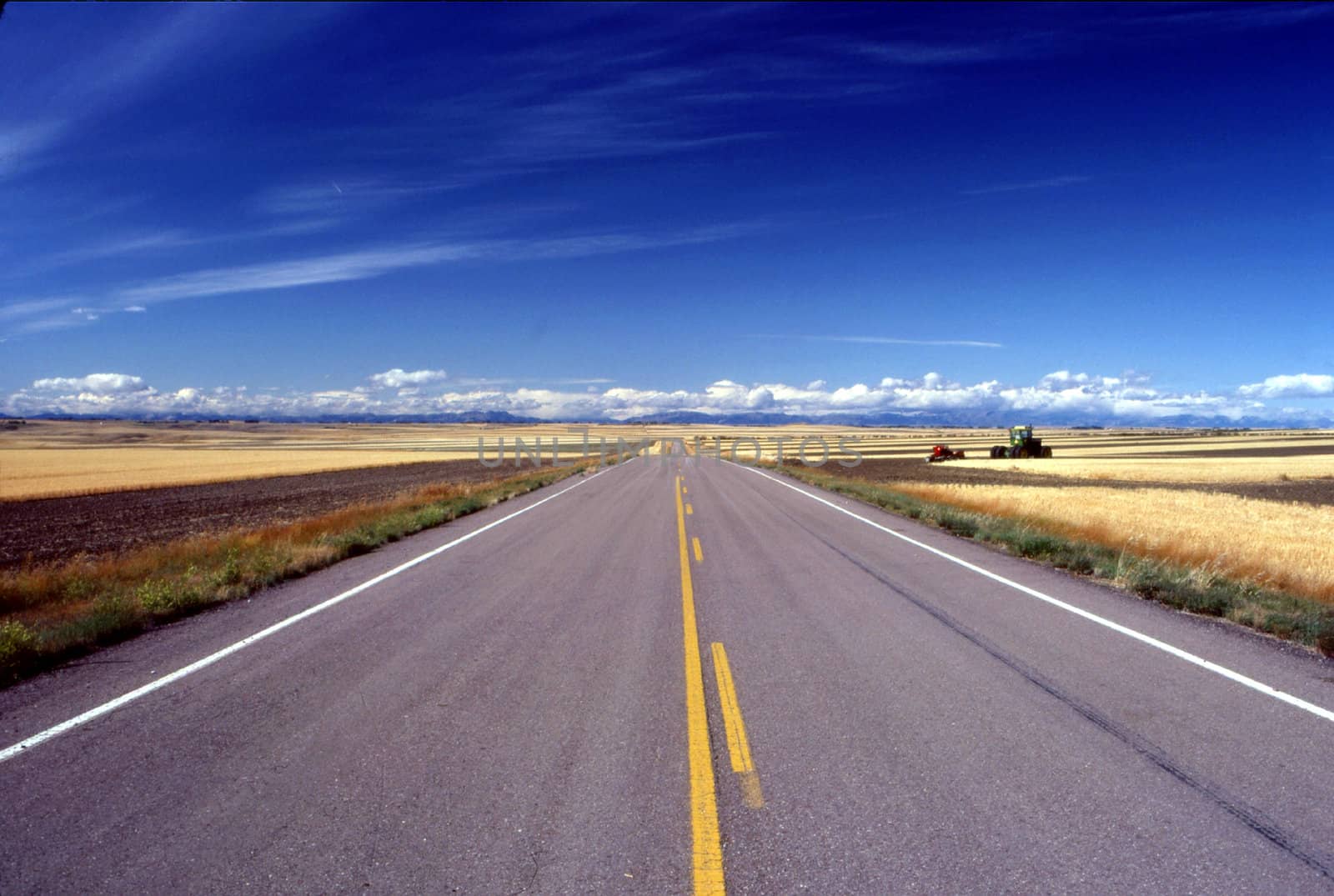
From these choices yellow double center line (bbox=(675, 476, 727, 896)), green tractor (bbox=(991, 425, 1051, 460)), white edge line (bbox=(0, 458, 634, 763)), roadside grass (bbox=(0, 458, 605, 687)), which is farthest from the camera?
Result: green tractor (bbox=(991, 425, 1051, 460))

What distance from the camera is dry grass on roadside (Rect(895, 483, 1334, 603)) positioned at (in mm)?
12727

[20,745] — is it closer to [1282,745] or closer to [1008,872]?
[1008,872]

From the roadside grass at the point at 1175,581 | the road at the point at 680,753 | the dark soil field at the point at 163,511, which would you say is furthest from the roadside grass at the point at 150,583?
the roadside grass at the point at 1175,581

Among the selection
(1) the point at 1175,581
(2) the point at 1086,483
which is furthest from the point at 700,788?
(2) the point at 1086,483

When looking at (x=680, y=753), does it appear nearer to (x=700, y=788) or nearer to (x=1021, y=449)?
(x=700, y=788)

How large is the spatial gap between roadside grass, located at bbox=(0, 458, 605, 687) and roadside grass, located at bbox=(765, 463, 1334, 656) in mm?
11833

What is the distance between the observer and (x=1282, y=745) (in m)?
4.93

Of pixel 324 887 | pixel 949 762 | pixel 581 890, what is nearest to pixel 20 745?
pixel 324 887

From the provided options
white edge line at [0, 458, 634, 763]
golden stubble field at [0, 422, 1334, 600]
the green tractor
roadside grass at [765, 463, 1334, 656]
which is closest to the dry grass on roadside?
golden stubble field at [0, 422, 1334, 600]

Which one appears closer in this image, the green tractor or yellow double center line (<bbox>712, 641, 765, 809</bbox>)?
A: yellow double center line (<bbox>712, 641, 765, 809</bbox>)

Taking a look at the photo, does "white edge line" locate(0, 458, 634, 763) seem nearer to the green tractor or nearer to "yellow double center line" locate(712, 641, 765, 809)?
"yellow double center line" locate(712, 641, 765, 809)

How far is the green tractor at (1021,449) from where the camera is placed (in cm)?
7062

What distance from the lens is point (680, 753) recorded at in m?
4.84

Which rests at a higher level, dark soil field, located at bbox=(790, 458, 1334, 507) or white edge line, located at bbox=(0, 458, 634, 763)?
white edge line, located at bbox=(0, 458, 634, 763)
